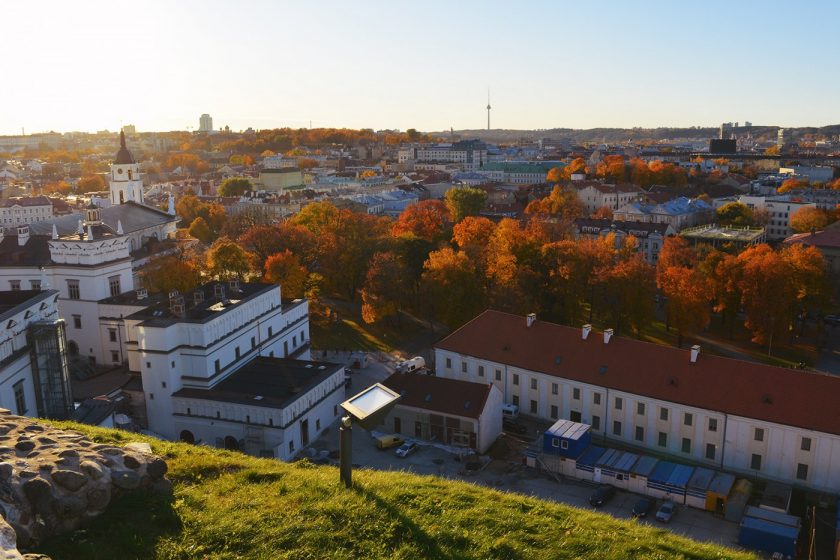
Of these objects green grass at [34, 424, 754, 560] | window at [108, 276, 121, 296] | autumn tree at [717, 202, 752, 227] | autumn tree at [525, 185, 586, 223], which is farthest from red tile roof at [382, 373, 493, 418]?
autumn tree at [717, 202, 752, 227]

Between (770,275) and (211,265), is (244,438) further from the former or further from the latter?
(770,275)

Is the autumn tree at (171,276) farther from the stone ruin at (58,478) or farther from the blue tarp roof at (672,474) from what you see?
the stone ruin at (58,478)

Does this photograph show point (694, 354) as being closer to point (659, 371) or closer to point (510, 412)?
point (659, 371)

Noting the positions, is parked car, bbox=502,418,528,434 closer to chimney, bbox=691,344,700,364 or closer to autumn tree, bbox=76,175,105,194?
chimney, bbox=691,344,700,364

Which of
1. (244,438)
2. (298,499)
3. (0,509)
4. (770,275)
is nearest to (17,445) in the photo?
(0,509)

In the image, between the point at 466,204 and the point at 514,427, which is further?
the point at 466,204

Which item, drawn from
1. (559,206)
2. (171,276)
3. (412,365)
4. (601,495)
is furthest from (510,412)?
(559,206)
